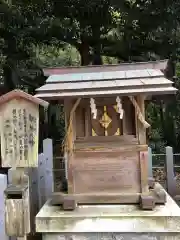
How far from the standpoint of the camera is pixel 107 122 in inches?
190

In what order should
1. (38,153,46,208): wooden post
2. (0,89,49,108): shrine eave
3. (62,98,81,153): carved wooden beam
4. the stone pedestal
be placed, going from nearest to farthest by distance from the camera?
(0,89,49,108): shrine eave
the stone pedestal
(62,98,81,153): carved wooden beam
(38,153,46,208): wooden post

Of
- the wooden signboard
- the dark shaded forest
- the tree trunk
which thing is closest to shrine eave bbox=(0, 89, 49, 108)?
the wooden signboard

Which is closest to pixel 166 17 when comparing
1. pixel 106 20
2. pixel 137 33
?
pixel 137 33

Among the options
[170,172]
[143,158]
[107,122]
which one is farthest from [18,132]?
[170,172]

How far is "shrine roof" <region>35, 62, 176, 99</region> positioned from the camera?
4215 mm

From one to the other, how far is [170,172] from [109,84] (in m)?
3.06

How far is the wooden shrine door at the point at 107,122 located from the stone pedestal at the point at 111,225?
1.17 metres

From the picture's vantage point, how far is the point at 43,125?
13664mm

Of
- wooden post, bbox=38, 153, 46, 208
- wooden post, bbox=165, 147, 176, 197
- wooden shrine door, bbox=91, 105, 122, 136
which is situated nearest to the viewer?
wooden shrine door, bbox=91, 105, 122, 136

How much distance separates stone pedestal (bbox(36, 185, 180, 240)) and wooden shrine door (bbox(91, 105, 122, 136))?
1175 millimetres

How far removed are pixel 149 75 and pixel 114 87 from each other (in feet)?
1.94

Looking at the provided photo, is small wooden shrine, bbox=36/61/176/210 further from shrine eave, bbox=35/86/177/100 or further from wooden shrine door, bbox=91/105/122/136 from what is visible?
shrine eave, bbox=35/86/177/100

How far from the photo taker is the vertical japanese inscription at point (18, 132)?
12.9 feet

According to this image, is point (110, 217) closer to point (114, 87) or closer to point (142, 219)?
point (142, 219)
